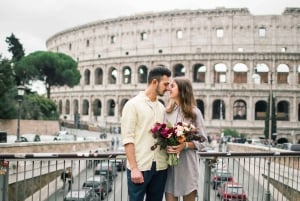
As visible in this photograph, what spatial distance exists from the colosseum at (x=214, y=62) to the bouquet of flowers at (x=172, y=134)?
123ft

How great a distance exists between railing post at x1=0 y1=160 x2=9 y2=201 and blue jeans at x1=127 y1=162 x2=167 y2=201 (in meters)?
1.88

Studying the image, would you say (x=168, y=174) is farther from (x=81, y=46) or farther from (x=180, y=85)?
(x=81, y=46)

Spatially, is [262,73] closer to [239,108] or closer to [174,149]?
[239,108]

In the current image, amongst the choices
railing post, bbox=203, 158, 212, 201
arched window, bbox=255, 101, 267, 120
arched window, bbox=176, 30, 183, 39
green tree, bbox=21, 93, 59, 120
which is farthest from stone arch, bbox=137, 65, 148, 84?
railing post, bbox=203, 158, 212, 201

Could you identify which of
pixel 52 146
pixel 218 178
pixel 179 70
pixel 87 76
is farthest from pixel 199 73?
pixel 218 178

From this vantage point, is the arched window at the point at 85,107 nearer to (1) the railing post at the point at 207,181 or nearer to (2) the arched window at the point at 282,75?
(2) the arched window at the point at 282,75

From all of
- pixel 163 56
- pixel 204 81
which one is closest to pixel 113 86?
pixel 163 56

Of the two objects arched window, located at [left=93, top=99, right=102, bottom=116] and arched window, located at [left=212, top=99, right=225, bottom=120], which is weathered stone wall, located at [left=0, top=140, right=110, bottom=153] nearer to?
arched window, located at [left=212, top=99, right=225, bottom=120]

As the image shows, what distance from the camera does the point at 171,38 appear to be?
4806 cm

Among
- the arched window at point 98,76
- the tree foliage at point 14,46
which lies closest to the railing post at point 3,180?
the arched window at point 98,76

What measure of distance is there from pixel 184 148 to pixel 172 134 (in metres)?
0.38

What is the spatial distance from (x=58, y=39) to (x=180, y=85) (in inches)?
2329

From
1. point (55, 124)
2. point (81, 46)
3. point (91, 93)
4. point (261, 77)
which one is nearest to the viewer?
point (55, 124)

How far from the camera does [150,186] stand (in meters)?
4.38
